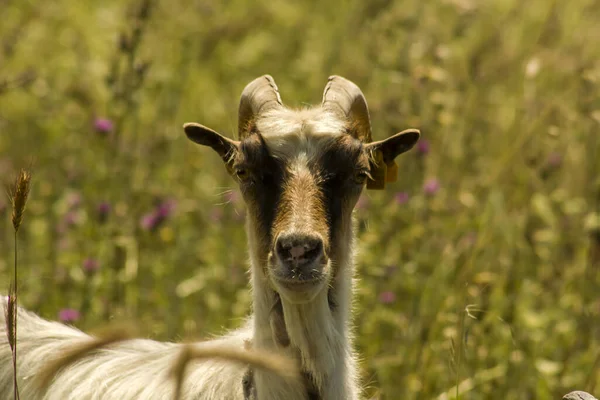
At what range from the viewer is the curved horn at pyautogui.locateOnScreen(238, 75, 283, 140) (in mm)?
5148

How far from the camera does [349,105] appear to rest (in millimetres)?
5223

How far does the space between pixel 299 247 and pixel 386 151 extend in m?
1.10

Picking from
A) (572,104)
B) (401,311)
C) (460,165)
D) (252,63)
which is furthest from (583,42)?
(252,63)

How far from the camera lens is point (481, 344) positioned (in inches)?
259

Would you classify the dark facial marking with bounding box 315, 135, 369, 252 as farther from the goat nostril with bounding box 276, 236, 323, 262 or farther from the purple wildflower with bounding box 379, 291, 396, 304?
the purple wildflower with bounding box 379, 291, 396, 304

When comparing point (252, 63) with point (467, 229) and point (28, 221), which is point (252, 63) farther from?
point (467, 229)

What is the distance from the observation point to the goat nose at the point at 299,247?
4367mm

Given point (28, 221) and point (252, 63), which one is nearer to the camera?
point (28, 221)

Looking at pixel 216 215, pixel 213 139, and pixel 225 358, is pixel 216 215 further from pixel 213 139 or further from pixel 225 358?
pixel 225 358

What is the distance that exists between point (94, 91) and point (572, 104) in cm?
463

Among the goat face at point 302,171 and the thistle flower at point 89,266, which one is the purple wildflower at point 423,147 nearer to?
the goat face at point 302,171

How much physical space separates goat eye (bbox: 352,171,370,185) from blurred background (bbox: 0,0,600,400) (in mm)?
745

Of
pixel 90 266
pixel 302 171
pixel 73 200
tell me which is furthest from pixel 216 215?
pixel 302 171

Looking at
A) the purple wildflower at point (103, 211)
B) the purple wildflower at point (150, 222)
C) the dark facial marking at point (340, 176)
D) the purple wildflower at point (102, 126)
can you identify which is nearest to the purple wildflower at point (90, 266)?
the purple wildflower at point (103, 211)
